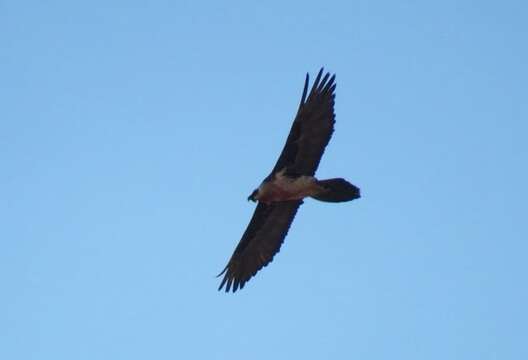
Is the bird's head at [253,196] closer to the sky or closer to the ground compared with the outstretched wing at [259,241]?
closer to the sky

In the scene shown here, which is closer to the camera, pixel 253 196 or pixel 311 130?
pixel 311 130

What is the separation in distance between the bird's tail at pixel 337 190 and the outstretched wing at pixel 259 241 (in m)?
1.38

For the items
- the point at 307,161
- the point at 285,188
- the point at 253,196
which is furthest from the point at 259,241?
the point at 307,161

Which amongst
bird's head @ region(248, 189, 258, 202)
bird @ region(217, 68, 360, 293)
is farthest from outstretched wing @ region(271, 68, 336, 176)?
bird's head @ region(248, 189, 258, 202)

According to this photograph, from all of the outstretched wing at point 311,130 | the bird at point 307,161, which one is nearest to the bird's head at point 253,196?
the bird at point 307,161

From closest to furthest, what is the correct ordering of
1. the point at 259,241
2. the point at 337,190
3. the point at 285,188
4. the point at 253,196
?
the point at 337,190, the point at 285,188, the point at 253,196, the point at 259,241

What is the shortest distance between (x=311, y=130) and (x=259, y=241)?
8.07ft

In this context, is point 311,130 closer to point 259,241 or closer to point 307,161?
point 307,161

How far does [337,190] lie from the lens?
15727 mm

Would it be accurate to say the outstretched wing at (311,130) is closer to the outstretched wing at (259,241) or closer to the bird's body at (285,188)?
the bird's body at (285,188)

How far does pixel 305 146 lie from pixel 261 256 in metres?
2.37

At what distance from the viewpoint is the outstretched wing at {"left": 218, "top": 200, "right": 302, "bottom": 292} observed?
17.2 metres

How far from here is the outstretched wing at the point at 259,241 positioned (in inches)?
679

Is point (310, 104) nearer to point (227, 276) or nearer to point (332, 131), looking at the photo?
Answer: point (332, 131)
